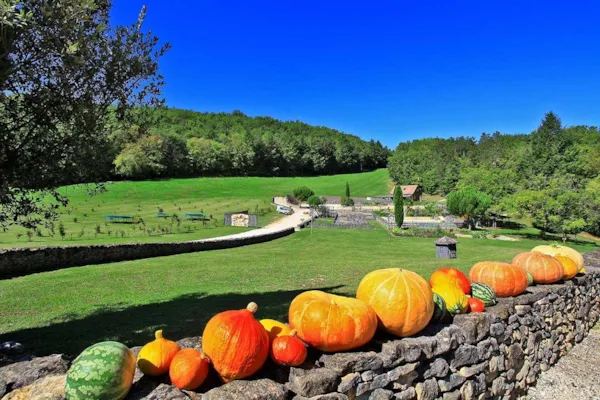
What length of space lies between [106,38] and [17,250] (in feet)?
39.2

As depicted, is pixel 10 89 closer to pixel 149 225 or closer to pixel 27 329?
pixel 27 329

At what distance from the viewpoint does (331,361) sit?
345 cm

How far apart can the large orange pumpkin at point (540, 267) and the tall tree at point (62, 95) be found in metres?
8.61

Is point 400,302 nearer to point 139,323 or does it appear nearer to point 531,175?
point 139,323

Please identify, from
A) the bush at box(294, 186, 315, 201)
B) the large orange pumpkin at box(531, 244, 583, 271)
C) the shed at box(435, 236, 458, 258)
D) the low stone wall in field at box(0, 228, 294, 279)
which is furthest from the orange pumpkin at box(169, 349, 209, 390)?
the bush at box(294, 186, 315, 201)

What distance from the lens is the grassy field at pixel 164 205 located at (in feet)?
82.5

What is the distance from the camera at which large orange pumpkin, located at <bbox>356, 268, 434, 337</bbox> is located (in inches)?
159

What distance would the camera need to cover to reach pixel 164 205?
50.6m

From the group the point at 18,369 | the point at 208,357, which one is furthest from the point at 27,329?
the point at 208,357

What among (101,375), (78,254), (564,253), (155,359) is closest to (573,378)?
(564,253)

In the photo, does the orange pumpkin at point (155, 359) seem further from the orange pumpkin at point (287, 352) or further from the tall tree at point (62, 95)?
the tall tree at point (62, 95)

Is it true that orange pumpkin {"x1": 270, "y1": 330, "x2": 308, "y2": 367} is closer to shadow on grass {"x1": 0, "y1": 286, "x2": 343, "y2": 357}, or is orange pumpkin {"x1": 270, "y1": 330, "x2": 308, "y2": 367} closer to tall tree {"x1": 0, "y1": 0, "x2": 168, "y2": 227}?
shadow on grass {"x1": 0, "y1": 286, "x2": 343, "y2": 357}

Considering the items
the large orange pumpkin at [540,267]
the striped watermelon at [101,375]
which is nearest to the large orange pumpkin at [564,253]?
the large orange pumpkin at [540,267]

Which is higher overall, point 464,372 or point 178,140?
point 178,140
